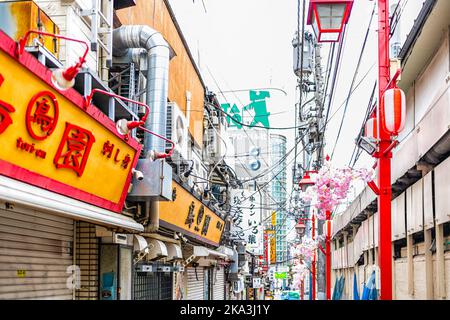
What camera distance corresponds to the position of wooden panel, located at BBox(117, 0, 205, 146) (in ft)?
50.4

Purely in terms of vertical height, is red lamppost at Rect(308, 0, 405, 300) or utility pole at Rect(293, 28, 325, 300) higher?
utility pole at Rect(293, 28, 325, 300)

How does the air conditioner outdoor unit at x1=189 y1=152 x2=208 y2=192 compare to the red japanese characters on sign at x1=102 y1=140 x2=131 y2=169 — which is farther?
the air conditioner outdoor unit at x1=189 y1=152 x2=208 y2=192

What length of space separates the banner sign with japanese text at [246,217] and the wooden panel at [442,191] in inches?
769

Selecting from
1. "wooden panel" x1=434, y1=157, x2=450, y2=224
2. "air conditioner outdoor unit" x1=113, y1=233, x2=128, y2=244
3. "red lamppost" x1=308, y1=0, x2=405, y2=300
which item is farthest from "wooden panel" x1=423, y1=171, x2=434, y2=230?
"air conditioner outdoor unit" x1=113, y1=233, x2=128, y2=244

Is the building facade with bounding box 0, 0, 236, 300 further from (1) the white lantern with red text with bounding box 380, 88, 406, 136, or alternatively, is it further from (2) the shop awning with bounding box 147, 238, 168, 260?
(1) the white lantern with red text with bounding box 380, 88, 406, 136

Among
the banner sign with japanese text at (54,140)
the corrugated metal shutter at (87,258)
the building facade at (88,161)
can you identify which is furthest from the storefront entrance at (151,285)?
the banner sign with japanese text at (54,140)

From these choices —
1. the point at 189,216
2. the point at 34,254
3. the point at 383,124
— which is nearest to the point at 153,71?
the point at 34,254

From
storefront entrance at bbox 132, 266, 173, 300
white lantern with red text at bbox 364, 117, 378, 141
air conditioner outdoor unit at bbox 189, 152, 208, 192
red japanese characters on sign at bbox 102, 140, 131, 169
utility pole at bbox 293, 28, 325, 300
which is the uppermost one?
utility pole at bbox 293, 28, 325, 300

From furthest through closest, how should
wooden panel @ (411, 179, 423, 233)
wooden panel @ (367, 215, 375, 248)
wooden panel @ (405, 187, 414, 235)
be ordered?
wooden panel @ (367, 215, 375, 248) → wooden panel @ (405, 187, 414, 235) → wooden panel @ (411, 179, 423, 233)

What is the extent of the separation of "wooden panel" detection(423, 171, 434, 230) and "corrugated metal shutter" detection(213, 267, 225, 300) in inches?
712

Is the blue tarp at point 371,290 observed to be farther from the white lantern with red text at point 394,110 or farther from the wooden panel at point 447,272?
the white lantern with red text at point 394,110

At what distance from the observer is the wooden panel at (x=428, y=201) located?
33.9ft
